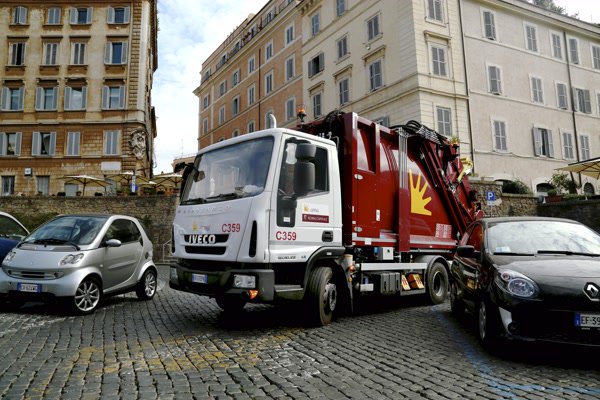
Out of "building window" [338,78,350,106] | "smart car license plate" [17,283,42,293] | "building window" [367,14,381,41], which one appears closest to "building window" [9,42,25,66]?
"building window" [338,78,350,106]

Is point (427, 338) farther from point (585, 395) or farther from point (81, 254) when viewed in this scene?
point (81, 254)

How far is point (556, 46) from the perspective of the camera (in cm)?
3084

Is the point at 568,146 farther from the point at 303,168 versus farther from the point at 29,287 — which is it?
the point at 29,287

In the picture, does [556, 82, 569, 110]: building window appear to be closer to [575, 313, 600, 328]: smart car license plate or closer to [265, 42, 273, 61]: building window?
[265, 42, 273, 61]: building window

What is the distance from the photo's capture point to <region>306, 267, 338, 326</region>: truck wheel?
6.10 metres

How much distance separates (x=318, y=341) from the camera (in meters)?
5.52

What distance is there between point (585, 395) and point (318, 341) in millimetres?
2777

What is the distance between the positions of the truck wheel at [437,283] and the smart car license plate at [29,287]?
21.8 ft

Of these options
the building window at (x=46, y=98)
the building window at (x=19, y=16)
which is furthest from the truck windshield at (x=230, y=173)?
the building window at (x=19, y=16)

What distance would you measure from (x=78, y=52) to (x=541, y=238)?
3668 centimetres

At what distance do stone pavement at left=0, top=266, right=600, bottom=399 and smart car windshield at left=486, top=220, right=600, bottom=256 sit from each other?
45.6 inches

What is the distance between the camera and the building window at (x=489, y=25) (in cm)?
2761

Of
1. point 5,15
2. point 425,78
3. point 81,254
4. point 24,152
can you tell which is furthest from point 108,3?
point 81,254

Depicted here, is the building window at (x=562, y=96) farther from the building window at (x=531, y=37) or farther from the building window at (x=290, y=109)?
the building window at (x=290, y=109)
